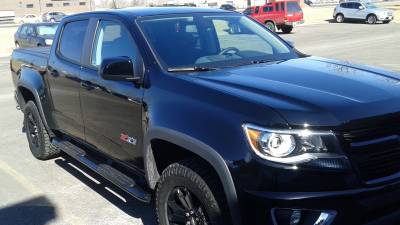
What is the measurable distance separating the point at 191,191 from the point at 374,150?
3.80 feet

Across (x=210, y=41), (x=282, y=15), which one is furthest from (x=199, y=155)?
(x=282, y=15)

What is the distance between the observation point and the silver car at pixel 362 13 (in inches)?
1526

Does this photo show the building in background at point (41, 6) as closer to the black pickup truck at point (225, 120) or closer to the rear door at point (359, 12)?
the rear door at point (359, 12)

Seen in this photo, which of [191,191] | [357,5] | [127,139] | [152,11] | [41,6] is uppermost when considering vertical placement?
[41,6]

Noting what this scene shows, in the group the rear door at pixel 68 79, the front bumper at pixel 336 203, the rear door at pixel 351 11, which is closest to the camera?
the front bumper at pixel 336 203

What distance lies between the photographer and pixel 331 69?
3828 millimetres

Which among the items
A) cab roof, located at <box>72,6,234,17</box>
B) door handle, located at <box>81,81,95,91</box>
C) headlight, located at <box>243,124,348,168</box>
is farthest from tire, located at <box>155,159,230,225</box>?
cab roof, located at <box>72,6,234,17</box>

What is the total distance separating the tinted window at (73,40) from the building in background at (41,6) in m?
114

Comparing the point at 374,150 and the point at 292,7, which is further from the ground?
the point at 292,7

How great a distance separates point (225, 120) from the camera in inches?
116

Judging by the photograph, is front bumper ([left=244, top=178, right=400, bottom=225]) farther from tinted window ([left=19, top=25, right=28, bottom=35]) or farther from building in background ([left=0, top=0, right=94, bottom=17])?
building in background ([left=0, top=0, right=94, bottom=17])

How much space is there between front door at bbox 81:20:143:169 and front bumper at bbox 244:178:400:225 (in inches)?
53.6

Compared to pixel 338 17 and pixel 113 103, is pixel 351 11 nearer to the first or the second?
pixel 338 17

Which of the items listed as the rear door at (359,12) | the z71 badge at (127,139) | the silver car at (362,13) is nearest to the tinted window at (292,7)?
the silver car at (362,13)
